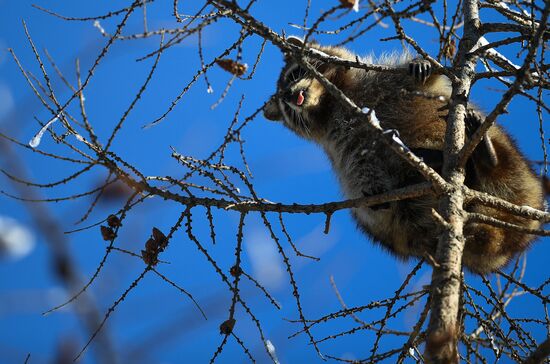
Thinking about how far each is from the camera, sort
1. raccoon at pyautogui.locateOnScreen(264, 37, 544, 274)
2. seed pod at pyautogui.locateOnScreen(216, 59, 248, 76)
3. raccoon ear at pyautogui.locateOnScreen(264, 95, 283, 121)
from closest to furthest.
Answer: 1. seed pod at pyautogui.locateOnScreen(216, 59, 248, 76)
2. raccoon at pyautogui.locateOnScreen(264, 37, 544, 274)
3. raccoon ear at pyautogui.locateOnScreen(264, 95, 283, 121)

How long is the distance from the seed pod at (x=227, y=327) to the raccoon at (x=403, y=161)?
1085mm

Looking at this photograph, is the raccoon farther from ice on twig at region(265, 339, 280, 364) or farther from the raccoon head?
ice on twig at region(265, 339, 280, 364)

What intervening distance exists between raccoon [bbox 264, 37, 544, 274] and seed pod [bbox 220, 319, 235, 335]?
3.56ft

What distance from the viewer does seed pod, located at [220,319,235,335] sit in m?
2.59

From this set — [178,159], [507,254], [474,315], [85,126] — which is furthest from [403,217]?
[85,126]

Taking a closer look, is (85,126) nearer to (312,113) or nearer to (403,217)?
(403,217)

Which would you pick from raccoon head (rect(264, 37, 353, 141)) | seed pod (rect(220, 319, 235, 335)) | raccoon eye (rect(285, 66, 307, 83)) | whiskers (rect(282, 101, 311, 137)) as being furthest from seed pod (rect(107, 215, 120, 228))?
raccoon eye (rect(285, 66, 307, 83))

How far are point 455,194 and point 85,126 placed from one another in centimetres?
150

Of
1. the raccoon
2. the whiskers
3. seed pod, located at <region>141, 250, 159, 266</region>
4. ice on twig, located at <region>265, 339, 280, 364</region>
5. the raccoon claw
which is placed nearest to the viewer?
ice on twig, located at <region>265, 339, 280, 364</region>

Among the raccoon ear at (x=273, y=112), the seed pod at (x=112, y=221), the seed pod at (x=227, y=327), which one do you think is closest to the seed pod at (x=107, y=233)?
the seed pod at (x=112, y=221)

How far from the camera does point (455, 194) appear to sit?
2.38m

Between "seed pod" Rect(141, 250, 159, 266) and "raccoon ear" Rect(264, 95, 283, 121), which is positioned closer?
"seed pod" Rect(141, 250, 159, 266)

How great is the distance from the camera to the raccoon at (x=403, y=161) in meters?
3.28

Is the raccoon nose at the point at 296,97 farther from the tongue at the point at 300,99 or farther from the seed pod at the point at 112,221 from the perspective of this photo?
the seed pod at the point at 112,221
